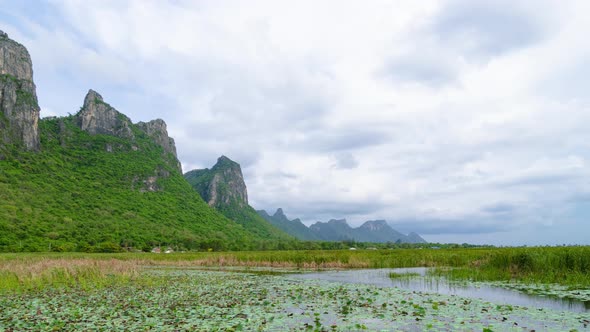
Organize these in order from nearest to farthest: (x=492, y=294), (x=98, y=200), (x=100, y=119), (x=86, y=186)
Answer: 1. (x=492, y=294)
2. (x=98, y=200)
3. (x=86, y=186)
4. (x=100, y=119)

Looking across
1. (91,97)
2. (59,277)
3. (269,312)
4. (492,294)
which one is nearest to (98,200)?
(91,97)

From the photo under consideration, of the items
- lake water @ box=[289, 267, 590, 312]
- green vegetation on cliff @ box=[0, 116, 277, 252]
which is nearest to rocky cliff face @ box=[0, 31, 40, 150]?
green vegetation on cliff @ box=[0, 116, 277, 252]

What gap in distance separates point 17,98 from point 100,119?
42.7 m

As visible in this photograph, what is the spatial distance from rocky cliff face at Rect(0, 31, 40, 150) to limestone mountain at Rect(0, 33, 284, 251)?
0.30 m

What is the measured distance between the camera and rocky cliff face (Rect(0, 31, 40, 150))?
12950cm

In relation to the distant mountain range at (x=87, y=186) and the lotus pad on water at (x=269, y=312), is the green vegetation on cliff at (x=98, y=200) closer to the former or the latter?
the distant mountain range at (x=87, y=186)

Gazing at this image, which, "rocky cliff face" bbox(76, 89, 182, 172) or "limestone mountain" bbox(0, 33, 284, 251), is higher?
"rocky cliff face" bbox(76, 89, 182, 172)

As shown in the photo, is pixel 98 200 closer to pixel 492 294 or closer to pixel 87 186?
pixel 87 186

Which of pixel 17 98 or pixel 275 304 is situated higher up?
pixel 17 98

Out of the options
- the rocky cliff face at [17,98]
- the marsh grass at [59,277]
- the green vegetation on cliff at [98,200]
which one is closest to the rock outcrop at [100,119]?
Answer: the green vegetation on cliff at [98,200]

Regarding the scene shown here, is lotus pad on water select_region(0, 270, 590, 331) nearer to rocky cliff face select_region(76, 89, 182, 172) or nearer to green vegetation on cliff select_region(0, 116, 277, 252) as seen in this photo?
green vegetation on cliff select_region(0, 116, 277, 252)

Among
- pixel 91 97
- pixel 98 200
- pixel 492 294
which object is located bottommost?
pixel 492 294

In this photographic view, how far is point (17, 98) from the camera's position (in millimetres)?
137375

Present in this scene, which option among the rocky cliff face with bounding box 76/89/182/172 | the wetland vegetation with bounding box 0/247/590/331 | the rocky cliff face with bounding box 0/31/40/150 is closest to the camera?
the wetland vegetation with bounding box 0/247/590/331
